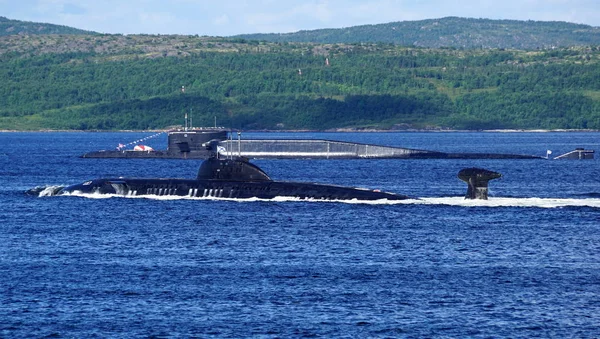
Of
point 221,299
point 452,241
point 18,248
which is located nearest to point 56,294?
point 221,299

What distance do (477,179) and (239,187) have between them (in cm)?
1586

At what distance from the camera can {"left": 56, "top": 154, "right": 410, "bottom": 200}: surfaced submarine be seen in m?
76.8

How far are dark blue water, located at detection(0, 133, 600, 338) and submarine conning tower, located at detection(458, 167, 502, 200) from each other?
0.92 meters

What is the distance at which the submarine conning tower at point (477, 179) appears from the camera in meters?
70.6


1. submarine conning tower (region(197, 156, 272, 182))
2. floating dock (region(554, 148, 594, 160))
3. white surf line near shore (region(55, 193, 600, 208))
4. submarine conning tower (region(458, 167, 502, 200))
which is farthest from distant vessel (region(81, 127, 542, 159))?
submarine conning tower (region(458, 167, 502, 200))

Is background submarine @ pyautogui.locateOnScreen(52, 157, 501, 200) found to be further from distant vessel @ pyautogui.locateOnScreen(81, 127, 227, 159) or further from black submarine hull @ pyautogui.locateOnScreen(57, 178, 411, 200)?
distant vessel @ pyautogui.locateOnScreen(81, 127, 227, 159)

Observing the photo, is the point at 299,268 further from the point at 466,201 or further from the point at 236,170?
the point at 466,201

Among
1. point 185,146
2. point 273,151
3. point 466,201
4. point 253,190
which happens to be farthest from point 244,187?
point 273,151

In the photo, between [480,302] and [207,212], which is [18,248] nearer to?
[207,212]

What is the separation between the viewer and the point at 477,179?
72875 millimetres

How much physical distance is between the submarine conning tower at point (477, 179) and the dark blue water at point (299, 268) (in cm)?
92

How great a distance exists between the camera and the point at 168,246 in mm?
57188

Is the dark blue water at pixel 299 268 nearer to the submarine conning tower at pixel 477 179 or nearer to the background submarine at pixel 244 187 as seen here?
the submarine conning tower at pixel 477 179

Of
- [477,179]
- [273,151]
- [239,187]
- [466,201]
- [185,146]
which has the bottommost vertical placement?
[273,151]
